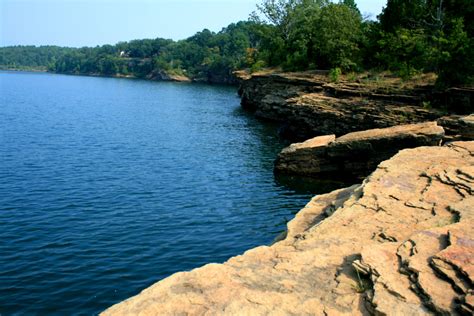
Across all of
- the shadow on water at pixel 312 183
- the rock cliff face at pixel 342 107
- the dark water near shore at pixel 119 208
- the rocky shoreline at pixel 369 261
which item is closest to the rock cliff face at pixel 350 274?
the rocky shoreline at pixel 369 261

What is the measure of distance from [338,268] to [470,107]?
36.5 metres

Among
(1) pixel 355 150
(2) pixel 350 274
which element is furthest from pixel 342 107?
(2) pixel 350 274

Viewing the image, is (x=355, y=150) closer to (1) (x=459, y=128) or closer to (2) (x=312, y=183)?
(2) (x=312, y=183)

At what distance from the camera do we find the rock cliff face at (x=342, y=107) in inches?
1793

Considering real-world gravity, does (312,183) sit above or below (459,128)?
below

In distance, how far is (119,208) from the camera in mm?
28250

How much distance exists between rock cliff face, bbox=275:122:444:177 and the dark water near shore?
→ 2806 mm

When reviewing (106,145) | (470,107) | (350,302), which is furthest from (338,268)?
(106,145)

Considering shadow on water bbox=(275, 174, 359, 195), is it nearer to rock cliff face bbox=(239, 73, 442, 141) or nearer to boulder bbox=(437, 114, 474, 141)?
boulder bbox=(437, 114, 474, 141)

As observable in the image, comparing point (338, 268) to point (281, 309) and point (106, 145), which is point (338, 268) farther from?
point (106, 145)

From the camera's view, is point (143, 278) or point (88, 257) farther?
point (88, 257)

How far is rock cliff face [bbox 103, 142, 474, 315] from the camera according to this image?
32.8 feet

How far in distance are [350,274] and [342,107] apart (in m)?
40.5

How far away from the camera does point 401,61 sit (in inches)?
2108
